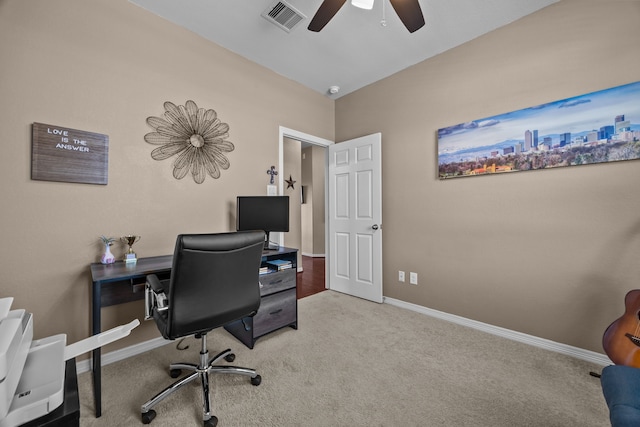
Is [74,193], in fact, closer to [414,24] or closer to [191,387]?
[191,387]

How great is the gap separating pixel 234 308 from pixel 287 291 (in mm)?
944

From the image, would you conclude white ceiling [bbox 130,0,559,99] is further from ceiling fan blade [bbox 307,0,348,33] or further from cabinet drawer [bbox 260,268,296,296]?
cabinet drawer [bbox 260,268,296,296]

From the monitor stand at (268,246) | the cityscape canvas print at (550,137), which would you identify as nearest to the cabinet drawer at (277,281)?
the monitor stand at (268,246)

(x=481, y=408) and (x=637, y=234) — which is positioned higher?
(x=637, y=234)

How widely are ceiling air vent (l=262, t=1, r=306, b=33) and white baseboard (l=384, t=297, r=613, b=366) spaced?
10.5ft

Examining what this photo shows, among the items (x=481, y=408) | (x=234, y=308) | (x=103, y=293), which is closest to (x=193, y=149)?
(x=103, y=293)

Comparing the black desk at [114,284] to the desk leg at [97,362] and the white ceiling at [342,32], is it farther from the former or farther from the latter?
the white ceiling at [342,32]

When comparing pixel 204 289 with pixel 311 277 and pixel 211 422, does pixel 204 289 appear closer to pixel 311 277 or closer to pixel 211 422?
pixel 211 422

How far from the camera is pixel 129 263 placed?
190cm

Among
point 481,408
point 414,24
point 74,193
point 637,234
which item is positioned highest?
point 414,24

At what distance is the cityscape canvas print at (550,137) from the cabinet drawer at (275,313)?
6.93 feet

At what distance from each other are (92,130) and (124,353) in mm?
1787

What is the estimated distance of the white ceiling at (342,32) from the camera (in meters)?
2.09

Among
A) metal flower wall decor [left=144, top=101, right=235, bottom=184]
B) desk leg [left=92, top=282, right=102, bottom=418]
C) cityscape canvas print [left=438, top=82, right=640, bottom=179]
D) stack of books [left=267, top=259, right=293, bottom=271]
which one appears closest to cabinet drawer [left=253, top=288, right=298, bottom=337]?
stack of books [left=267, top=259, right=293, bottom=271]
